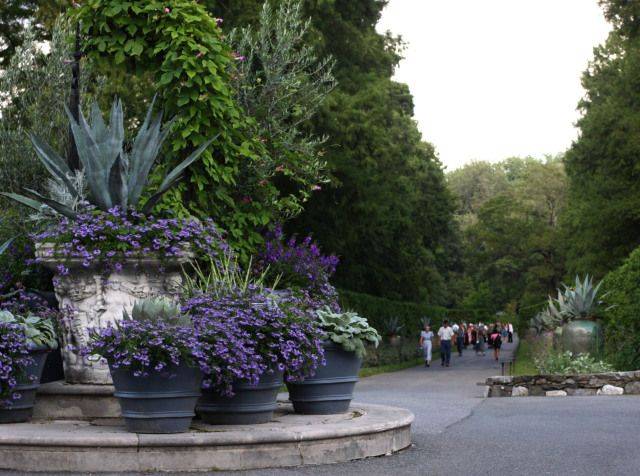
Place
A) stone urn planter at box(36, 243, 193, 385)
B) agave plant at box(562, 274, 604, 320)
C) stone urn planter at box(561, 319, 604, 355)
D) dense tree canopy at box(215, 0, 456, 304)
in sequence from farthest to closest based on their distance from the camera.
Answer: dense tree canopy at box(215, 0, 456, 304), agave plant at box(562, 274, 604, 320), stone urn planter at box(561, 319, 604, 355), stone urn planter at box(36, 243, 193, 385)

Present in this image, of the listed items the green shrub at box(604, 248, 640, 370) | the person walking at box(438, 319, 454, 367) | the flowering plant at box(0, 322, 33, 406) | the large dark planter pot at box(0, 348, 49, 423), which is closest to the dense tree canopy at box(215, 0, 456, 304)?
the person walking at box(438, 319, 454, 367)

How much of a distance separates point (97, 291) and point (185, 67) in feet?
18.3

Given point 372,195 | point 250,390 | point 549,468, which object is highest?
point 372,195

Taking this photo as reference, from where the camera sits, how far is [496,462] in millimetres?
7727

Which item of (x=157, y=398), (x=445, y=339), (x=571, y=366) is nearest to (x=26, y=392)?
(x=157, y=398)

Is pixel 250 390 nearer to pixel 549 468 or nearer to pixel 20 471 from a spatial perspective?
pixel 20 471

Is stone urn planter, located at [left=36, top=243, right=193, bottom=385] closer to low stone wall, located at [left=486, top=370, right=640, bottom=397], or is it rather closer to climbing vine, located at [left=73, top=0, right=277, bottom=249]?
climbing vine, located at [left=73, top=0, right=277, bottom=249]

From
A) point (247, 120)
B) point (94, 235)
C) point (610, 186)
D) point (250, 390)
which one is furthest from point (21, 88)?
point (610, 186)

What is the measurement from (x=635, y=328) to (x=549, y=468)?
12281 millimetres

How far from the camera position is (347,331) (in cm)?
867

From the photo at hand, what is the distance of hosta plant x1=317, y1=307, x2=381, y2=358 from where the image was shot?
860cm

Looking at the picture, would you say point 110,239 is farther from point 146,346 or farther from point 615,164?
point 615,164

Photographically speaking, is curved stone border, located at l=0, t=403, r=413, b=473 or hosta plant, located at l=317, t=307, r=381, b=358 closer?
curved stone border, located at l=0, t=403, r=413, b=473

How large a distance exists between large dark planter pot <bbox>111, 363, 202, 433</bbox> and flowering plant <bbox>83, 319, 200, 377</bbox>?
88mm
